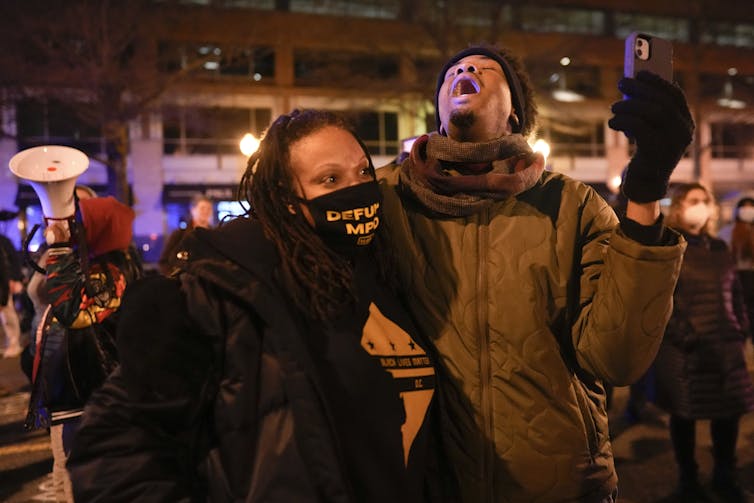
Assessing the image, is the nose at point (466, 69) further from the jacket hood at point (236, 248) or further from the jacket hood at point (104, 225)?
the jacket hood at point (104, 225)

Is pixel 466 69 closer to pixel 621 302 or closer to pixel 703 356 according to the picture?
pixel 621 302

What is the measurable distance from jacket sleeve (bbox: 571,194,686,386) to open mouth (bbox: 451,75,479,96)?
1.65 feet

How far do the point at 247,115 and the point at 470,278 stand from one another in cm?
2641

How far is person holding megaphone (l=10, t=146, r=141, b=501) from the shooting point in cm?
338

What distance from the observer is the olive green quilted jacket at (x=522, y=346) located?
5.35 ft


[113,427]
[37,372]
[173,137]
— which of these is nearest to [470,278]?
[113,427]

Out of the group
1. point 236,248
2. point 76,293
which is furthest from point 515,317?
point 76,293

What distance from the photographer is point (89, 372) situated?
342 centimetres

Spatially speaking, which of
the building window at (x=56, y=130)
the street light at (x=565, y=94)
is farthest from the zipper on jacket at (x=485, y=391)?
the street light at (x=565, y=94)

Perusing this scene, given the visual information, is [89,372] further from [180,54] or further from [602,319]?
[180,54]

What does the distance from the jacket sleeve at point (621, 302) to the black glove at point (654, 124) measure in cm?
15

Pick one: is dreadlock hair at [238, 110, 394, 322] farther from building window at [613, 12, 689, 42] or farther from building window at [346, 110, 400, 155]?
building window at [613, 12, 689, 42]

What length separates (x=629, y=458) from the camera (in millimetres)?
4688

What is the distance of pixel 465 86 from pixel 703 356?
2922 millimetres
